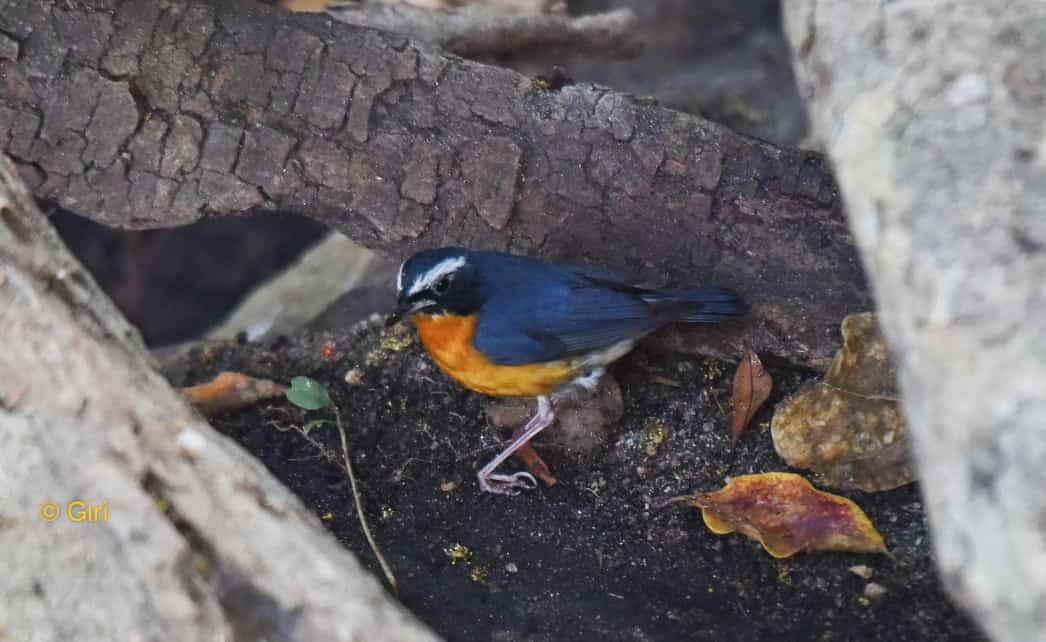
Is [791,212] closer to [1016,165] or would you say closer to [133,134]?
[1016,165]

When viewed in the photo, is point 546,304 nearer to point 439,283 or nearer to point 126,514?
point 439,283

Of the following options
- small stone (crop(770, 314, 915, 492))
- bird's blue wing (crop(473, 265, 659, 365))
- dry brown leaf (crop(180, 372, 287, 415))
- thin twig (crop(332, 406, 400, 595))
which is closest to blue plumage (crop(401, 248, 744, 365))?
bird's blue wing (crop(473, 265, 659, 365))

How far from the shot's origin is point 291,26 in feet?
13.0

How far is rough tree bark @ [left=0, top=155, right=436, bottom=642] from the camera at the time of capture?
2.45 metres

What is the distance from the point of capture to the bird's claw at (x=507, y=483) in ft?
12.1

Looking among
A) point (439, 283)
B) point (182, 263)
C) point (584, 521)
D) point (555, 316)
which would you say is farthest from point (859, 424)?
point (182, 263)

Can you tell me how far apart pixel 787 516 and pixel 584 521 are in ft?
2.25

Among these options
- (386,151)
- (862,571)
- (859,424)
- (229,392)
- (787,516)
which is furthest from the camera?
(229,392)

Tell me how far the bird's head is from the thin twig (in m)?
0.46

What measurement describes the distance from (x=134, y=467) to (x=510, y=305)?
66.6 inches

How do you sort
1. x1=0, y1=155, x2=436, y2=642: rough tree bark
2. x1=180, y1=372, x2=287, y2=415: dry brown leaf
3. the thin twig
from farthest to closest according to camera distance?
x1=180, y1=372, x2=287, y2=415: dry brown leaf < the thin twig < x1=0, y1=155, x2=436, y2=642: rough tree bark

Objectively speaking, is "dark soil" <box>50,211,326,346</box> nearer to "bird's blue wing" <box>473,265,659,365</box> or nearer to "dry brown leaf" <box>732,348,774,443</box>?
"bird's blue wing" <box>473,265,659,365</box>

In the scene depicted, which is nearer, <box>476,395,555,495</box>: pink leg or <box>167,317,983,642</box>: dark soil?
<box>167,317,983,642</box>: dark soil

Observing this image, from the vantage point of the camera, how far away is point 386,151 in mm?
3938
